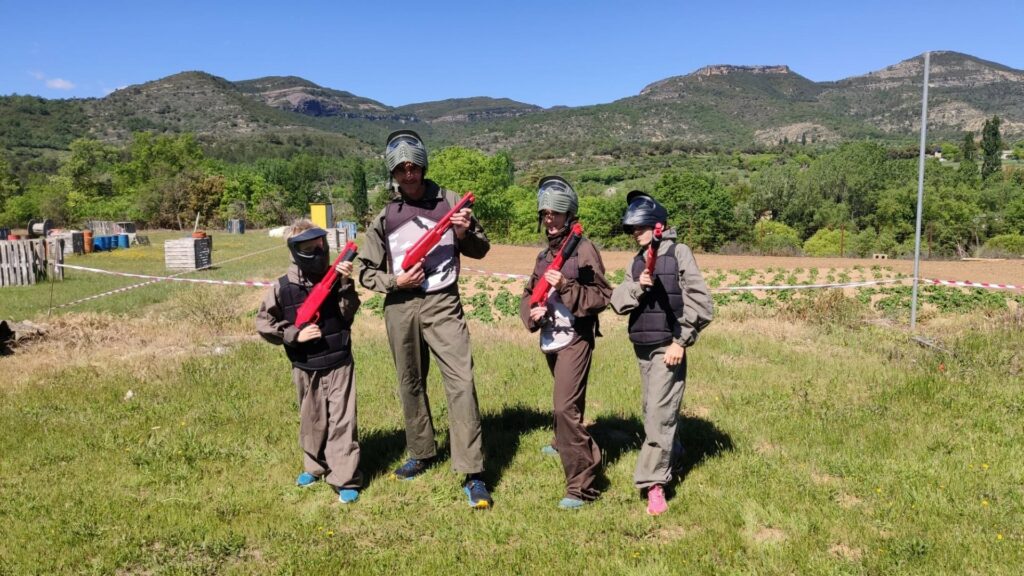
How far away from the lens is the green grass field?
Answer: 13.4ft

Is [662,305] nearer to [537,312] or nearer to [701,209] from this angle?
[537,312]

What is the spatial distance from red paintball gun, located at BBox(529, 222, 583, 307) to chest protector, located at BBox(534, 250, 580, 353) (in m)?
0.06

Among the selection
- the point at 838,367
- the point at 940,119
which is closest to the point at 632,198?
the point at 838,367

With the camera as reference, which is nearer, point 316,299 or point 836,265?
point 316,299

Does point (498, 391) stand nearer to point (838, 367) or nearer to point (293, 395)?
point (293, 395)

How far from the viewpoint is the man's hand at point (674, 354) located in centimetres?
452

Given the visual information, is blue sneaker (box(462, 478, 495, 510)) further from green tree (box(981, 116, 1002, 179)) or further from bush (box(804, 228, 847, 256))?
green tree (box(981, 116, 1002, 179))

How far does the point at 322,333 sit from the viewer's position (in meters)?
4.84

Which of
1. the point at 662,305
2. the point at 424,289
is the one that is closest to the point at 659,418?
the point at 662,305

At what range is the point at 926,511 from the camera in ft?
14.8

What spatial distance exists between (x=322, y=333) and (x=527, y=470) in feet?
6.57

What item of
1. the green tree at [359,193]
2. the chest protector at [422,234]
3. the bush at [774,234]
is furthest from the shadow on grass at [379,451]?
the green tree at [359,193]

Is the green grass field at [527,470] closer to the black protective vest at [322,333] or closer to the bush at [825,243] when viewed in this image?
the black protective vest at [322,333]

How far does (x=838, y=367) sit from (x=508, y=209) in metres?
67.5
